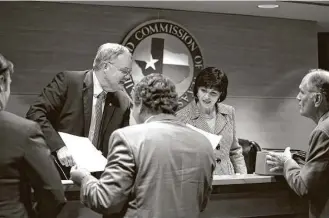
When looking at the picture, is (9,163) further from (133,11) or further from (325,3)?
(325,3)

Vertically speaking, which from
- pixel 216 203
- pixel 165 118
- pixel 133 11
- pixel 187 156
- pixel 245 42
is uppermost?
pixel 133 11

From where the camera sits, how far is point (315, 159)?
8.36 ft

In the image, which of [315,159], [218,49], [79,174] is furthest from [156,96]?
[218,49]

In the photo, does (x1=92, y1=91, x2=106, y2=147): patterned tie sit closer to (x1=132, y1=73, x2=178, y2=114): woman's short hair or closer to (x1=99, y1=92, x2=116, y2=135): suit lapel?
(x1=99, y1=92, x2=116, y2=135): suit lapel

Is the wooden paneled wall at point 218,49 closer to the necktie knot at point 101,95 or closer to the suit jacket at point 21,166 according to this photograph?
the necktie knot at point 101,95

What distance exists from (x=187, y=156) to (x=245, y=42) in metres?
4.40

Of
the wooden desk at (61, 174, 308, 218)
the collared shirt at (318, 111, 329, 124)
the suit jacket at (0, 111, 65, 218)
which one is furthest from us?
the wooden desk at (61, 174, 308, 218)

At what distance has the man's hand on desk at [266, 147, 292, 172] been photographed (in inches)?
112

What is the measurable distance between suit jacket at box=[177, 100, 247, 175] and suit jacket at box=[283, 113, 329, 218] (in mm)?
1084

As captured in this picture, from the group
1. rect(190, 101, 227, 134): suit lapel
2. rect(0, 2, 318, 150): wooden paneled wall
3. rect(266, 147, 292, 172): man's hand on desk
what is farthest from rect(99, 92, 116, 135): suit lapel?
rect(0, 2, 318, 150): wooden paneled wall

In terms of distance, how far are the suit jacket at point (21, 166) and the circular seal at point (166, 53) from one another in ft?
11.7

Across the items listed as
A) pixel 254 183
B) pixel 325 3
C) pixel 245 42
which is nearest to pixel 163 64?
pixel 245 42

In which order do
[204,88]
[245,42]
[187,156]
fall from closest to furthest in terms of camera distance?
1. [187,156]
2. [204,88]
3. [245,42]

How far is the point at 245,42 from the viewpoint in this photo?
20.7 feet
